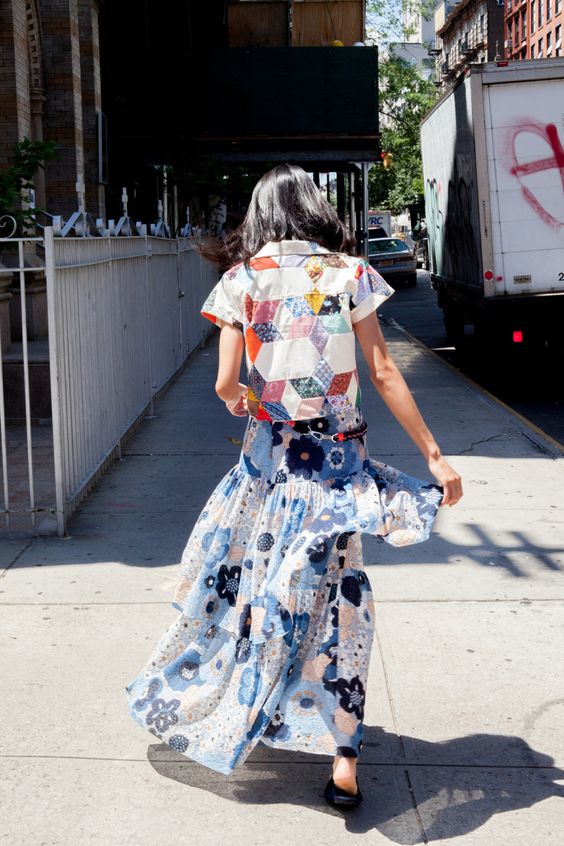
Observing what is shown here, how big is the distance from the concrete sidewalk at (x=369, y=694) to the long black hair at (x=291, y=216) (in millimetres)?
1664

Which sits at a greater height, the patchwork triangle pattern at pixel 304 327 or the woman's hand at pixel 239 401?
the patchwork triangle pattern at pixel 304 327

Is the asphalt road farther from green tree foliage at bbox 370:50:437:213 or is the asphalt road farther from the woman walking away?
green tree foliage at bbox 370:50:437:213

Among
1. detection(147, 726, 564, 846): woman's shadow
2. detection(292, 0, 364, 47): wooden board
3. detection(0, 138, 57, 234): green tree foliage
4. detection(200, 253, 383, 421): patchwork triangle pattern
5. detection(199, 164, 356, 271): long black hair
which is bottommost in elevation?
detection(147, 726, 564, 846): woman's shadow

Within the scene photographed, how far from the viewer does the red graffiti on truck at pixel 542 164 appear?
1216cm

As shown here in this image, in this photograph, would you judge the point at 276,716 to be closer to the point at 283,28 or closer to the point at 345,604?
the point at 345,604

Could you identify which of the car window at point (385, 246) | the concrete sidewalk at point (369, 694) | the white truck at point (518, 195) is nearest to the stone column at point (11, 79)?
the white truck at point (518, 195)

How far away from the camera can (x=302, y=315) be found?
3.41 metres

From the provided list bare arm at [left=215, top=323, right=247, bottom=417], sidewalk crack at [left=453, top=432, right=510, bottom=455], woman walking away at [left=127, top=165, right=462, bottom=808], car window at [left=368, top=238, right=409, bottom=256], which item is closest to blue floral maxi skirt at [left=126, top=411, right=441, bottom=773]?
woman walking away at [left=127, top=165, right=462, bottom=808]

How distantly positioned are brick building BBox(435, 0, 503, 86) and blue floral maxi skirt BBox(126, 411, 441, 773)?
69.2 m

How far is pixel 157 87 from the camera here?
71.4ft

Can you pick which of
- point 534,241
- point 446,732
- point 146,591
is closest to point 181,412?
point 534,241

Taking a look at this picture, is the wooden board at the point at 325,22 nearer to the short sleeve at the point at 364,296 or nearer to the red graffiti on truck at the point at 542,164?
the red graffiti on truck at the point at 542,164

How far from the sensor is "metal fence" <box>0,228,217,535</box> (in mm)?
6590

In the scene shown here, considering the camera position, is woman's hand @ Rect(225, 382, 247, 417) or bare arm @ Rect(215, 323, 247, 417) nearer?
bare arm @ Rect(215, 323, 247, 417)
